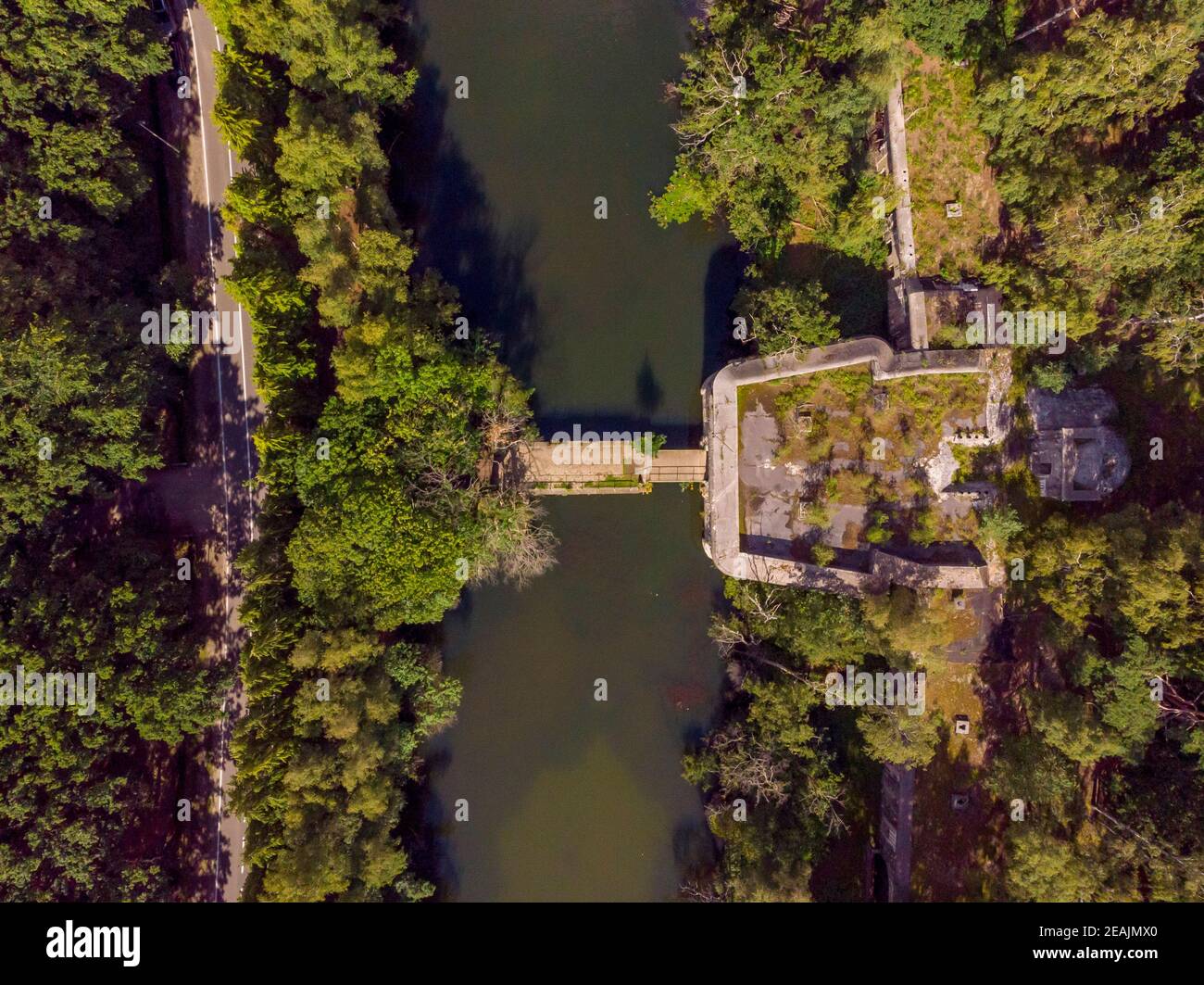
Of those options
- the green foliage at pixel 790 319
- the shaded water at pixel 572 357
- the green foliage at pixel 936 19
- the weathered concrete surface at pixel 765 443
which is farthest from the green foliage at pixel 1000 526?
the green foliage at pixel 936 19

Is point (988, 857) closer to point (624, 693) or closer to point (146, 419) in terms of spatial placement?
point (624, 693)

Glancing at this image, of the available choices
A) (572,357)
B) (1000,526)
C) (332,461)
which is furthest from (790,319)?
(332,461)

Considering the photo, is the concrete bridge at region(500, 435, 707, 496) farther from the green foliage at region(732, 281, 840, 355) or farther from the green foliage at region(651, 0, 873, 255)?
the green foliage at region(651, 0, 873, 255)

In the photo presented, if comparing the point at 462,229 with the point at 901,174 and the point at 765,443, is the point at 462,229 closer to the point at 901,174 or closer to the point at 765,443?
the point at 765,443

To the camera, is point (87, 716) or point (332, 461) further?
point (332, 461)

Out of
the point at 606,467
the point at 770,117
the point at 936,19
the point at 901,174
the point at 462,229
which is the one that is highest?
the point at 936,19

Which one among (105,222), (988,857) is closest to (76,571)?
(105,222)

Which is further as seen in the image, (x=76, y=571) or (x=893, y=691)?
(x=893, y=691)
